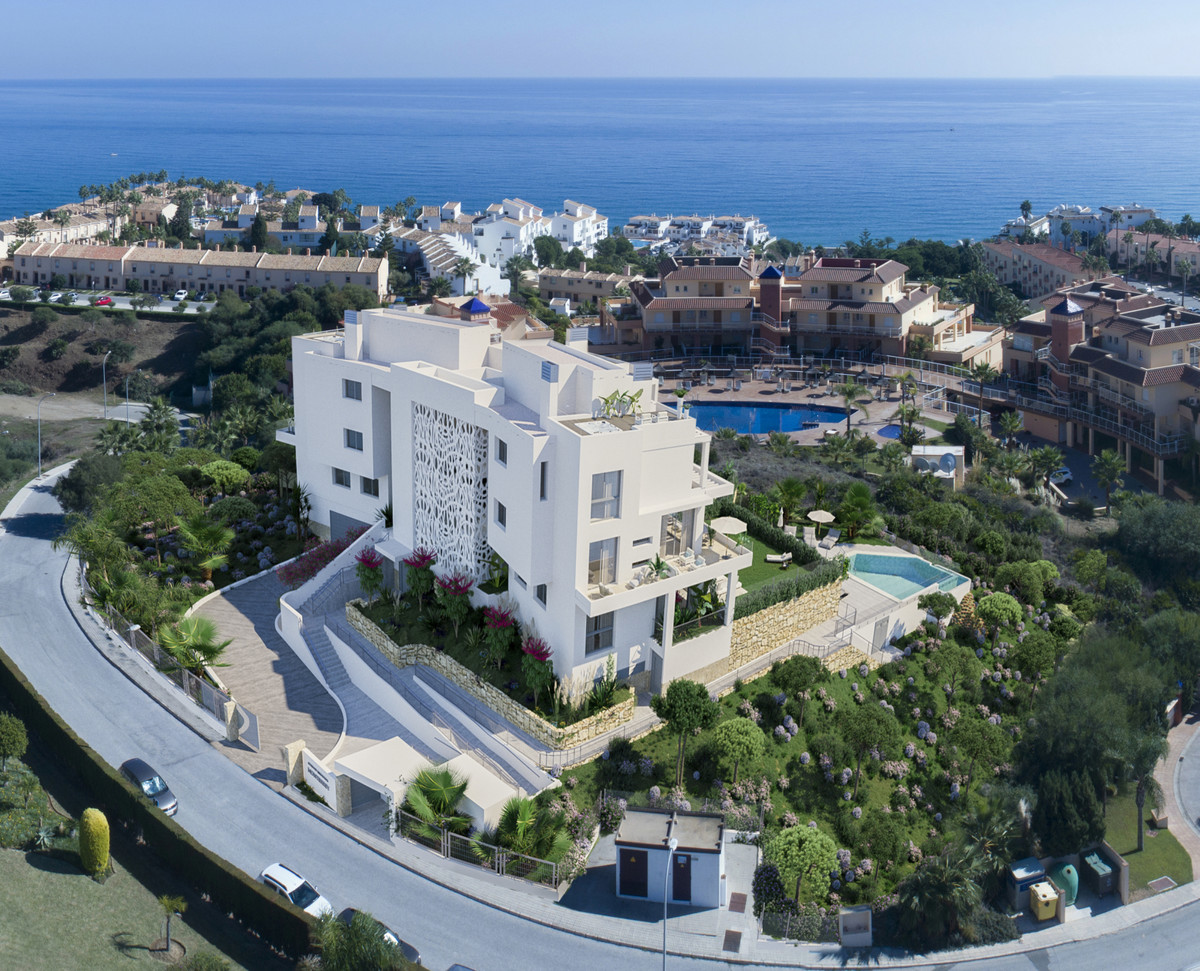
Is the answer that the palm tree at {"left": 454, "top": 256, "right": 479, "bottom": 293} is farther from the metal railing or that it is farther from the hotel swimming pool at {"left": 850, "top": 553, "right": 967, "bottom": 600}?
the metal railing

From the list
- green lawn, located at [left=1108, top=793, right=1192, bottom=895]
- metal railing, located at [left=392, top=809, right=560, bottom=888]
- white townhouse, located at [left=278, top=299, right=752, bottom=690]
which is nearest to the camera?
metal railing, located at [left=392, top=809, right=560, bottom=888]

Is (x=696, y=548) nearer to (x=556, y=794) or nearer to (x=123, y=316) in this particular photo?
(x=556, y=794)

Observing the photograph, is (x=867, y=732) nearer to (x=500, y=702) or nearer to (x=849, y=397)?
(x=500, y=702)

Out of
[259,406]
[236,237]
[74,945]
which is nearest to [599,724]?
[74,945]

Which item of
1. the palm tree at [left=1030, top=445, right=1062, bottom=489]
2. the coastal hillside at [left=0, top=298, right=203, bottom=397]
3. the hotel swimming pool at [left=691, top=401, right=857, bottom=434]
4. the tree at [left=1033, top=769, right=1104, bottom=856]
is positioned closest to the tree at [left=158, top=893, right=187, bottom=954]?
the tree at [left=1033, top=769, right=1104, bottom=856]

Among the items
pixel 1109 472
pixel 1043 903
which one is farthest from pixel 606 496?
pixel 1109 472

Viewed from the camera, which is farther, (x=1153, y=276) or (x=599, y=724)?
(x=1153, y=276)

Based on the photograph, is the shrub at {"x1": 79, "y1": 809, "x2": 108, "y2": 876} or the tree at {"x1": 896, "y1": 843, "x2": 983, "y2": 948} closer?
the tree at {"x1": 896, "y1": 843, "x2": 983, "y2": 948}
